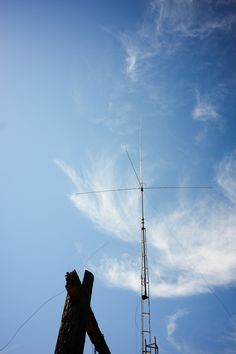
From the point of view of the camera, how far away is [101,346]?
173 inches

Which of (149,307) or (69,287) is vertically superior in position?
(149,307)

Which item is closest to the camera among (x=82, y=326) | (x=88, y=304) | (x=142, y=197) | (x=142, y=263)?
(x=82, y=326)

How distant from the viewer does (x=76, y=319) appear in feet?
11.5

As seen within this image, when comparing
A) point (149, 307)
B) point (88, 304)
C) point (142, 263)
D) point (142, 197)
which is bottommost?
point (88, 304)

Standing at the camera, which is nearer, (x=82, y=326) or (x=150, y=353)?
(x=82, y=326)

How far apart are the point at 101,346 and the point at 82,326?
1.24m

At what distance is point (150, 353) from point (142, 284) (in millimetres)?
2658

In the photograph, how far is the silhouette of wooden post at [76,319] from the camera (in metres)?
3.30

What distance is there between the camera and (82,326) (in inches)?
140

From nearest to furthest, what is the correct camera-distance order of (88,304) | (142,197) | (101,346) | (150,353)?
(88,304), (101,346), (150,353), (142,197)

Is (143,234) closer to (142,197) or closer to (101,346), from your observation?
(142,197)

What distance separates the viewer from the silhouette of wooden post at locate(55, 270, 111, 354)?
3301 millimetres

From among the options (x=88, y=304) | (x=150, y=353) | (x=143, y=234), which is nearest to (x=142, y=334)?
(x=150, y=353)

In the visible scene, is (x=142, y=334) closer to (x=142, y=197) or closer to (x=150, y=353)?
(x=150, y=353)
